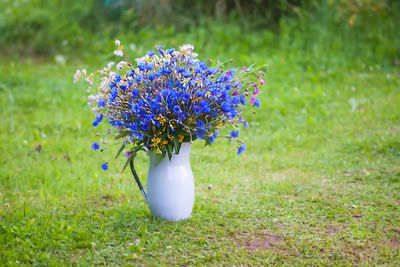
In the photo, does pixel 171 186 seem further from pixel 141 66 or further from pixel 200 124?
pixel 141 66

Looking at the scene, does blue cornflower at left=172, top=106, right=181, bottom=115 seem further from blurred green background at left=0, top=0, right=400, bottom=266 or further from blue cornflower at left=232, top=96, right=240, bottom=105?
blurred green background at left=0, top=0, right=400, bottom=266

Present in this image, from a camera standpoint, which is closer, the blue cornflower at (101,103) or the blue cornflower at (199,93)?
the blue cornflower at (199,93)

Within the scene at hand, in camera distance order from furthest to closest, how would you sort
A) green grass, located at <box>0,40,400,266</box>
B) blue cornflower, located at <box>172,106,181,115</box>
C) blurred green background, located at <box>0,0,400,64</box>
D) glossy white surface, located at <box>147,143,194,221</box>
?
blurred green background, located at <box>0,0,400,64</box>, glossy white surface, located at <box>147,143,194,221</box>, green grass, located at <box>0,40,400,266</box>, blue cornflower, located at <box>172,106,181,115</box>

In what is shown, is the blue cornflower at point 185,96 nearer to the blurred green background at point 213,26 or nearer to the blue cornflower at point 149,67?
the blue cornflower at point 149,67

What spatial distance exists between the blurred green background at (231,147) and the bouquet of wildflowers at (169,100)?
0.92 ft

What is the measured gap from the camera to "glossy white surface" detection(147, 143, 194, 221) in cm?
316

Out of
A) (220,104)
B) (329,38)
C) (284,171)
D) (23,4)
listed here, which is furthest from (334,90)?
(23,4)

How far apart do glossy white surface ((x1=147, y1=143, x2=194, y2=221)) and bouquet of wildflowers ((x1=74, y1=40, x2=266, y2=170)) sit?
131mm

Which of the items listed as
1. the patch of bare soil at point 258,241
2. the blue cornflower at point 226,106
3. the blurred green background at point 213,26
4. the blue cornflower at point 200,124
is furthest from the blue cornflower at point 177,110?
the blurred green background at point 213,26

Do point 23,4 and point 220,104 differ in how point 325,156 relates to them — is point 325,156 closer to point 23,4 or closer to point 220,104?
point 220,104

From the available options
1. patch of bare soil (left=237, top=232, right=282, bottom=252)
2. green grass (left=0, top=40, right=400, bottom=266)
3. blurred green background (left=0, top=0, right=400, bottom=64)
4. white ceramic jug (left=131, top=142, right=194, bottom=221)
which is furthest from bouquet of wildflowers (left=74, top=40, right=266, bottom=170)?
blurred green background (left=0, top=0, right=400, bottom=64)

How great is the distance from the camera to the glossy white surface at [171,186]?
316cm

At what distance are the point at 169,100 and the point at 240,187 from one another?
1.48 meters

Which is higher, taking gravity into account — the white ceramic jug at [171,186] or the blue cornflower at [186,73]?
the blue cornflower at [186,73]
